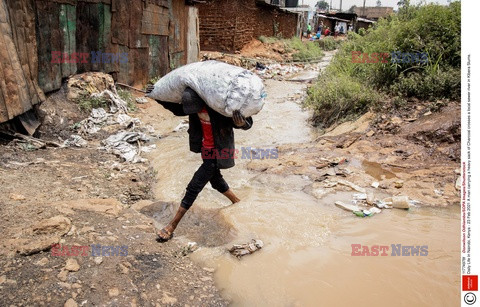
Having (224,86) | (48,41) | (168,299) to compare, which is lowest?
(168,299)

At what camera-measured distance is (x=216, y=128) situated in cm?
260

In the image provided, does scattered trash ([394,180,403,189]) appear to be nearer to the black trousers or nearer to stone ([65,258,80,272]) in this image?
the black trousers

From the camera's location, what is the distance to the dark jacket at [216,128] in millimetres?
2445

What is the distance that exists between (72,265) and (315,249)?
1737mm

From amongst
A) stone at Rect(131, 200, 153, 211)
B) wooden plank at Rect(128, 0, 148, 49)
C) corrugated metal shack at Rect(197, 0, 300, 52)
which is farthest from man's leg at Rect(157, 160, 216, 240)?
corrugated metal shack at Rect(197, 0, 300, 52)

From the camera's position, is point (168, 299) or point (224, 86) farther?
point (224, 86)

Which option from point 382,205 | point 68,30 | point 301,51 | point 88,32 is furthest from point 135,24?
point 301,51

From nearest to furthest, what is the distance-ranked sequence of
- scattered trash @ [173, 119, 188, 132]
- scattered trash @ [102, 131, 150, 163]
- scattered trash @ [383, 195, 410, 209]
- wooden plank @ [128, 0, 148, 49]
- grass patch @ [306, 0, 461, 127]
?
1. scattered trash @ [383, 195, 410, 209]
2. scattered trash @ [102, 131, 150, 163]
3. grass patch @ [306, 0, 461, 127]
4. scattered trash @ [173, 119, 188, 132]
5. wooden plank @ [128, 0, 148, 49]

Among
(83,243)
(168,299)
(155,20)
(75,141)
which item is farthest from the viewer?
(155,20)

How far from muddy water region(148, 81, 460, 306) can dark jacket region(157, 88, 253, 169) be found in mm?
728

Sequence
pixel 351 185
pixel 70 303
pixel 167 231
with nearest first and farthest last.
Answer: pixel 70 303 → pixel 167 231 → pixel 351 185

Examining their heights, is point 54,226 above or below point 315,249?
above

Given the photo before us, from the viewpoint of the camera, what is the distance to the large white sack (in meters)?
2.31

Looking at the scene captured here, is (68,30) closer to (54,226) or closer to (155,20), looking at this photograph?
(155,20)
